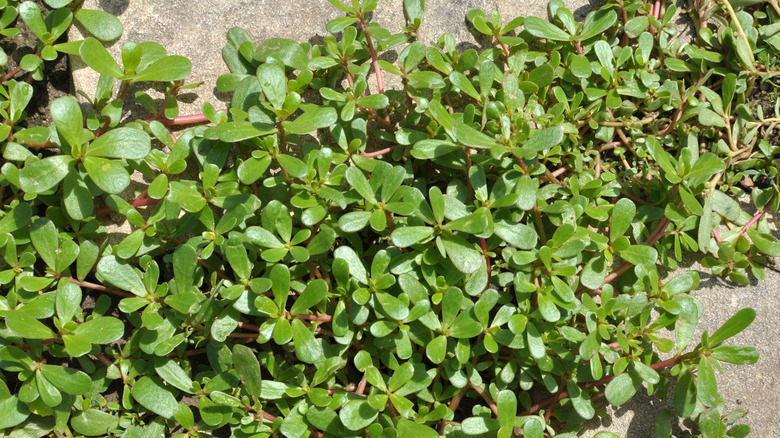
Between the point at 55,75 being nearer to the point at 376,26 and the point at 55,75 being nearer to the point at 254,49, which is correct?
the point at 254,49

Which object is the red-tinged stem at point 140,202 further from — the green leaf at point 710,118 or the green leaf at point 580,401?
the green leaf at point 710,118

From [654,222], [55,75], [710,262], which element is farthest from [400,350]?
[55,75]

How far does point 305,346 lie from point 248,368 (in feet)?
0.62

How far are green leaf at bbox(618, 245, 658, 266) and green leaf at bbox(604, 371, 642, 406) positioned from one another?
363 millimetres

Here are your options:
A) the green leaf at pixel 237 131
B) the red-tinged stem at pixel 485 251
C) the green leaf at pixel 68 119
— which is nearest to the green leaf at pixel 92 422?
the green leaf at pixel 68 119

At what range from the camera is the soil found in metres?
2.34

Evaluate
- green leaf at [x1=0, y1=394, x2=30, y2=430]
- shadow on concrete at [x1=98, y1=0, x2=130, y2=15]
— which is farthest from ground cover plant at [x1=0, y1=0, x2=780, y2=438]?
shadow on concrete at [x1=98, y1=0, x2=130, y2=15]

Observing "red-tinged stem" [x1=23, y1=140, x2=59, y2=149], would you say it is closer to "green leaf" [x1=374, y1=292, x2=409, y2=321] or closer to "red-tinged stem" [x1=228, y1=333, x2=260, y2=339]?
"red-tinged stem" [x1=228, y1=333, x2=260, y2=339]

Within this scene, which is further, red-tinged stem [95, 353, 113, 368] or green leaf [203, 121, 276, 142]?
red-tinged stem [95, 353, 113, 368]

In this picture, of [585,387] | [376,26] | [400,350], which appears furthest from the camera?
[376,26]

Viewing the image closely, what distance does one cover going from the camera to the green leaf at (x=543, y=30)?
92.9 inches

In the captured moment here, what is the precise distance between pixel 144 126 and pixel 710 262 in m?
2.03

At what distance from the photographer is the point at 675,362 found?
2076 millimetres

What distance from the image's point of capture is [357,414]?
192 cm
